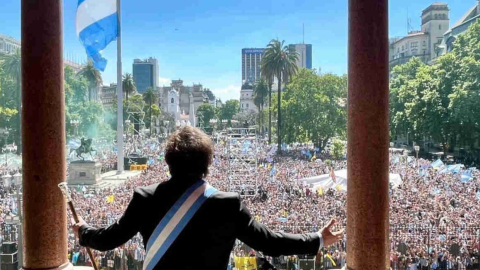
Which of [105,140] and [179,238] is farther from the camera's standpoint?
[105,140]

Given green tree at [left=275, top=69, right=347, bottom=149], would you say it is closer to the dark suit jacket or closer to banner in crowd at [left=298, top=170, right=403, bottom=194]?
banner in crowd at [left=298, top=170, right=403, bottom=194]

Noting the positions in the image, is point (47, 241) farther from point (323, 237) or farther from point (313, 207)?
point (313, 207)

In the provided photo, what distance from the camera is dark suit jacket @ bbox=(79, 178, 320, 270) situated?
241cm

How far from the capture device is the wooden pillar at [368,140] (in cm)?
471

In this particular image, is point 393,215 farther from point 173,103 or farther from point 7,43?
point 173,103

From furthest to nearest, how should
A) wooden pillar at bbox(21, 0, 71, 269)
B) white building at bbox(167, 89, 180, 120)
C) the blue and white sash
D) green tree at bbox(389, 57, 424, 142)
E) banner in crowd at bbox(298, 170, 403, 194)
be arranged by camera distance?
white building at bbox(167, 89, 180, 120)
green tree at bbox(389, 57, 424, 142)
banner in crowd at bbox(298, 170, 403, 194)
wooden pillar at bbox(21, 0, 71, 269)
the blue and white sash

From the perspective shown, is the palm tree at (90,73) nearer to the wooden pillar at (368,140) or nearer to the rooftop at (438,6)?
the rooftop at (438,6)

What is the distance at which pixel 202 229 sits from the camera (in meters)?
2.41

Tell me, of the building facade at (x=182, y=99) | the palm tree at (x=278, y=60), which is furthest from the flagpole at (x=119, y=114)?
the building facade at (x=182, y=99)

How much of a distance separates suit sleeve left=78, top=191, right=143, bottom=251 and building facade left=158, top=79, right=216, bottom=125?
119 meters

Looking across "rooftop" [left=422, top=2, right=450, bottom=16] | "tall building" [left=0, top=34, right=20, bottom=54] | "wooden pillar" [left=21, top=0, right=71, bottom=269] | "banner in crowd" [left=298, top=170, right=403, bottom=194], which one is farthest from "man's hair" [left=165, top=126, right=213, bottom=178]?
"rooftop" [left=422, top=2, right=450, bottom=16]

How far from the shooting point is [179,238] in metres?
2.40

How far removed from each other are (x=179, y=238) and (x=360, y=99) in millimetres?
3033

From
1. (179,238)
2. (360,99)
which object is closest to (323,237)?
(179,238)
